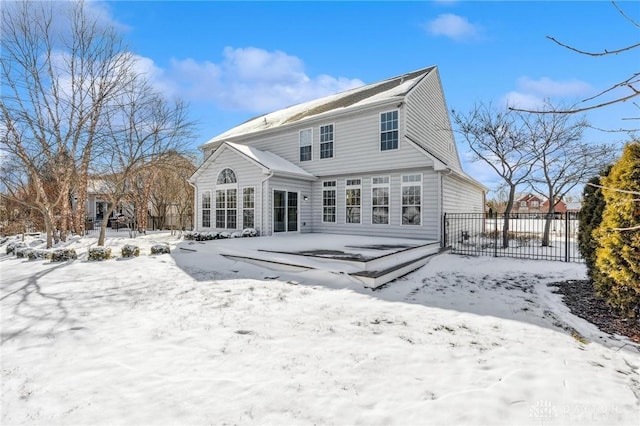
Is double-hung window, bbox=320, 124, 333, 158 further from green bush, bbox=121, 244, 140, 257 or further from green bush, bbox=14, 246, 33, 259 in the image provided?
green bush, bbox=14, 246, 33, 259

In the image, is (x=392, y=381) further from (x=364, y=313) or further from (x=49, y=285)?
(x=49, y=285)

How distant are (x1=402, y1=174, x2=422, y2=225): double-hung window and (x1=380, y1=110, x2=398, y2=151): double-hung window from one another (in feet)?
4.52

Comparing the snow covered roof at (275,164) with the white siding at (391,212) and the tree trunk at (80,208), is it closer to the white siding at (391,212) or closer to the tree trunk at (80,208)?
the white siding at (391,212)

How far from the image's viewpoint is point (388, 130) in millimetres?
11469

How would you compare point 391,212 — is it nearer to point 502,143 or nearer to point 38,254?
point 502,143

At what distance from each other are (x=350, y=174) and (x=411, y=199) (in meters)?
2.76

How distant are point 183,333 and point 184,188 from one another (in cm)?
1839

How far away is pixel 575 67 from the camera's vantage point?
11.8ft

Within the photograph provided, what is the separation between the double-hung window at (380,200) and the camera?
38.1ft

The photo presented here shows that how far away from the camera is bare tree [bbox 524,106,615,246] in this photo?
41.6 feet

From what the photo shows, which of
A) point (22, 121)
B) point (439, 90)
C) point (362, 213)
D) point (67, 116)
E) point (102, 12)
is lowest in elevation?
point (362, 213)

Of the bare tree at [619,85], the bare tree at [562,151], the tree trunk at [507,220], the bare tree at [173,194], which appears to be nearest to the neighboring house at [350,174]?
the tree trunk at [507,220]

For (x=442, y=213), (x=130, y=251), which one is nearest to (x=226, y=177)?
(x=130, y=251)

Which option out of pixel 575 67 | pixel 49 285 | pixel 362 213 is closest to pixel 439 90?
pixel 362 213
